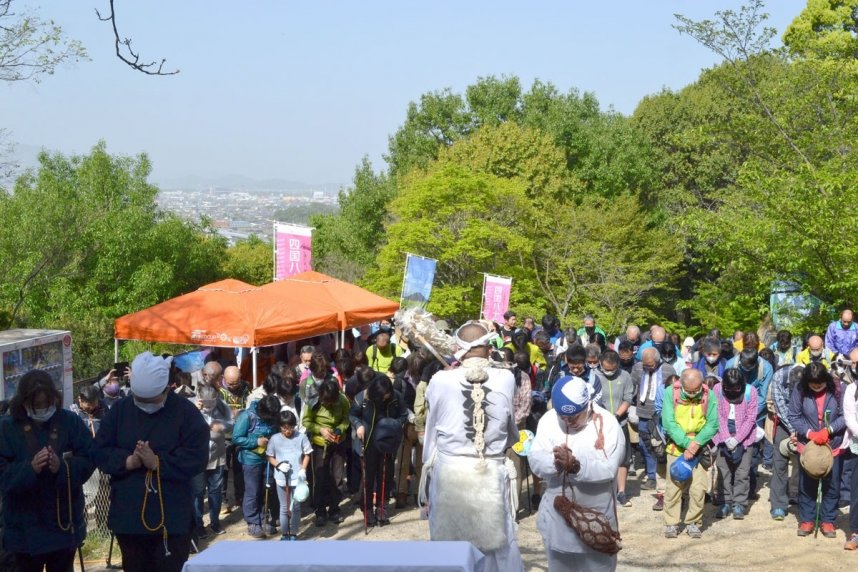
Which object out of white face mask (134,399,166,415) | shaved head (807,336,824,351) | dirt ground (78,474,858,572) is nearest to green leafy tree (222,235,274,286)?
shaved head (807,336,824,351)

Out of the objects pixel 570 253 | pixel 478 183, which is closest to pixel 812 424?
pixel 478 183

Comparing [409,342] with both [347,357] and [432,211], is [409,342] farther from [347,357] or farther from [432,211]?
[432,211]

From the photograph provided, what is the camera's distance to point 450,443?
5.64 metres

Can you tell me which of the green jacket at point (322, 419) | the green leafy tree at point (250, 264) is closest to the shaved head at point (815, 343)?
the green jacket at point (322, 419)

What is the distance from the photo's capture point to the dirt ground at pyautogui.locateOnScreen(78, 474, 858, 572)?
7.65 metres

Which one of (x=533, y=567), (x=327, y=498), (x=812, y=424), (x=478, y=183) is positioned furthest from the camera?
(x=478, y=183)

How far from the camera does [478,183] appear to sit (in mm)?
25344

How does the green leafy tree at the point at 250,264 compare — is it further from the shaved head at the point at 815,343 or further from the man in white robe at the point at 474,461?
the man in white robe at the point at 474,461

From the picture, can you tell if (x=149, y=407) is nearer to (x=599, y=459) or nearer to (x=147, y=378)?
(x=147, y=378)

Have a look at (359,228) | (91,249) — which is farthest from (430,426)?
(359,228)

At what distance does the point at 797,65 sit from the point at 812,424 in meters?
11.1

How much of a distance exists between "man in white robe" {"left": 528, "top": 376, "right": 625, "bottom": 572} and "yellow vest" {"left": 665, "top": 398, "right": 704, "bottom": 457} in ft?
10.3

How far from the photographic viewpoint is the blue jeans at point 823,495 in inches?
328

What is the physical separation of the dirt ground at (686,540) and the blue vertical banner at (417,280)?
9.13 meters
